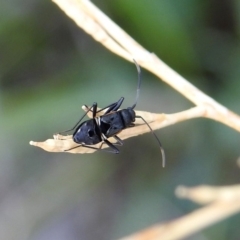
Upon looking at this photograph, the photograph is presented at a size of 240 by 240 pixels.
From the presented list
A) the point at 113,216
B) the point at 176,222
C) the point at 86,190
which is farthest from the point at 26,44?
the point at 176,222

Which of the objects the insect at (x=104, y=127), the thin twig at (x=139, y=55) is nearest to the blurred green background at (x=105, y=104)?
the insect at (x=104, y=127)

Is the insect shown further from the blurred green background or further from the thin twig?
the blurred green background

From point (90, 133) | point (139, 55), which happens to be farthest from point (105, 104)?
point (139, 55)

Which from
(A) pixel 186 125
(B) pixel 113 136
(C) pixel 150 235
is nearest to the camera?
(C) pixel 150 235

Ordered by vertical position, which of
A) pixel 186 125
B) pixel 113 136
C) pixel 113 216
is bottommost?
pixel 113 136

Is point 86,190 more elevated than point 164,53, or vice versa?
point 164,53

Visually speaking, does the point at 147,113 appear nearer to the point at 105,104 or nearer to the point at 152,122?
the point at 152,122

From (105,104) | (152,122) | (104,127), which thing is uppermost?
(105,104)

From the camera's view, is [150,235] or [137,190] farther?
[137,190]

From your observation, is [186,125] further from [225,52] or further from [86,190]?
[86,190]
